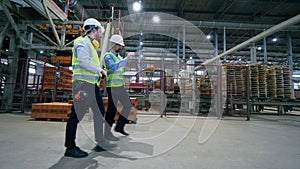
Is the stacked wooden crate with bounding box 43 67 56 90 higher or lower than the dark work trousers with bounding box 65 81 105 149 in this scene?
higher

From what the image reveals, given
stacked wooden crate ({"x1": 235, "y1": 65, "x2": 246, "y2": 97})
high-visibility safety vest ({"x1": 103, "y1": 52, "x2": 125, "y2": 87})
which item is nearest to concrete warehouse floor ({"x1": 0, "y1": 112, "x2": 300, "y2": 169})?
high-visibility safety vest ({"x1": 103, "y1": 52, "x2": 125, "y2": 87})

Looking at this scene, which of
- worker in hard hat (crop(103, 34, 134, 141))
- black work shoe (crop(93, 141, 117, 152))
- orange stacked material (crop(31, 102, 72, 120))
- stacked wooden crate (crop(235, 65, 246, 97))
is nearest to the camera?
black work shoe (crop(93, 141, 117, 152))

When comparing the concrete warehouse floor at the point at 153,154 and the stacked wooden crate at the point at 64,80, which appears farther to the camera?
the stacked wooden crate at the point at 64,80

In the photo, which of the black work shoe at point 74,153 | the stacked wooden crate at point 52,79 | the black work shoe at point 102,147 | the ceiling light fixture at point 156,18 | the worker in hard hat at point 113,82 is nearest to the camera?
A: the black work shoe at point 74,153

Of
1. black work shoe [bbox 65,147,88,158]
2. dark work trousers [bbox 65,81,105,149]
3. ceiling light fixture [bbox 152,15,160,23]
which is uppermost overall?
ceiling light fixture [bbox 152,15,160,23]

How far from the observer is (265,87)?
25.6 ft

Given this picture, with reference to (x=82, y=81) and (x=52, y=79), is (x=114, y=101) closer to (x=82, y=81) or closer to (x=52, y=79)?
(x=82, y=81)

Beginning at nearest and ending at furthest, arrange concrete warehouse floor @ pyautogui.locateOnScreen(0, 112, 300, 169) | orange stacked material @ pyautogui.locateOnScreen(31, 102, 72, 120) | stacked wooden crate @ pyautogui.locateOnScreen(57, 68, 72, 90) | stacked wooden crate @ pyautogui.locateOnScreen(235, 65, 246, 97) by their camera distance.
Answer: concrete warehouse floor @ pyautogui.locateOnScreen(0, 112, 300, 169) < orange stacked material @ pyautogui.locateOnScreen(31, 102, 72, 120) < stacked wooden crate @ pyautogui.locateOnScreen(57, 68, 72, 90) < stacked wooden crate @ pyautogui.locateOnScreen(235, 65, 246, 97)

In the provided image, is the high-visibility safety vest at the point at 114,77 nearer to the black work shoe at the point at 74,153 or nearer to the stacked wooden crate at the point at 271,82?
the black work shoe at the point at 74,153

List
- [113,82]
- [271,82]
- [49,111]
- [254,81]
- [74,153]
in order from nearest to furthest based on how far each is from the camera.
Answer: [74,153] → [113,82] → [49,111] → [254,81] → [271,82]

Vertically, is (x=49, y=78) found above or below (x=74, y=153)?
above

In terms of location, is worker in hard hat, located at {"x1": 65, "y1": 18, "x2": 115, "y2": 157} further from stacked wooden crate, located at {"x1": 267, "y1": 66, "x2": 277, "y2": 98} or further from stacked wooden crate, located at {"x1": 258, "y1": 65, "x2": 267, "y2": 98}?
stacked wooden crate, located at {"x1": 267, "y1": 66, "x2": 277, "y2": 98}

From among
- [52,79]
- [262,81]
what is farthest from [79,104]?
[262,81]

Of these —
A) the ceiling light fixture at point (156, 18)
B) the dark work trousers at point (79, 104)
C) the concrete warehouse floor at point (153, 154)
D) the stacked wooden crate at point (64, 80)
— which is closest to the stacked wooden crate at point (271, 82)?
the concrete warehouse floor at point (153, 154)
